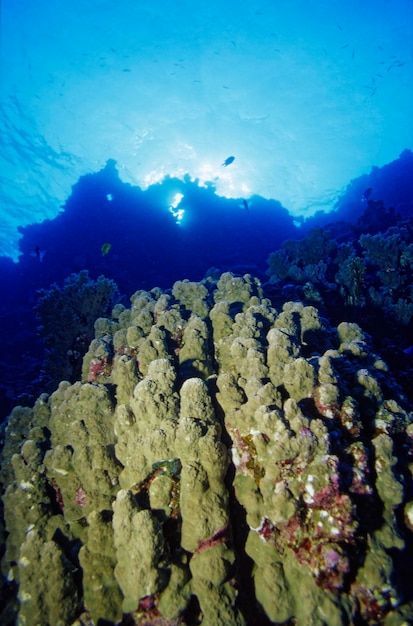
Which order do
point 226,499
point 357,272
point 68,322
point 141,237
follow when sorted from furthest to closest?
1. point 141,237
2. point 357,272
3. point 68,322
4. point 226,499

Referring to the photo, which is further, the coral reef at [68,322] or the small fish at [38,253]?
the small fish at [38,253]

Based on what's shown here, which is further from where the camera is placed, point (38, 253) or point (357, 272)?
point (38, 253)

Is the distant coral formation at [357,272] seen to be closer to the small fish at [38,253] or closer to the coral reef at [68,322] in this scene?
→ the coral reef at [68,322]

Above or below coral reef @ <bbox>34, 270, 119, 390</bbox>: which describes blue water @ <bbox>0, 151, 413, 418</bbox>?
above

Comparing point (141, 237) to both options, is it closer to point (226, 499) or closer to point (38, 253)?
point (38, 253)

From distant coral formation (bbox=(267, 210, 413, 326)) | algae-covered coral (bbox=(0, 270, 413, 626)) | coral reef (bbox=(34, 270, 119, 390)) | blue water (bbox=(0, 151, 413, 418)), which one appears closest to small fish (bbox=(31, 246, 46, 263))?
blue water (bbox=(0, 151, 413, 418))

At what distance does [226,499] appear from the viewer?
2.29m

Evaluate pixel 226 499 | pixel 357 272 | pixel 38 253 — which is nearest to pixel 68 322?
pixel 226 499

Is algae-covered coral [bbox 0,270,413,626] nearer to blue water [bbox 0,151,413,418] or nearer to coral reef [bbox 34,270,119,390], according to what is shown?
coral reef [bbox 34,270,119,390]

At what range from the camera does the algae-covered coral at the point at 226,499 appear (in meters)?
1.98

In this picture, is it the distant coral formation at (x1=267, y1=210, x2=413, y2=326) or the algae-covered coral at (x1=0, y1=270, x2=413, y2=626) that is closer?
the algae-covered coral at (x1=0, y1=270, x2=413, y2=626)

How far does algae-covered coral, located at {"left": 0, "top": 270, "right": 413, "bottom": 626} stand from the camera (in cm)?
198

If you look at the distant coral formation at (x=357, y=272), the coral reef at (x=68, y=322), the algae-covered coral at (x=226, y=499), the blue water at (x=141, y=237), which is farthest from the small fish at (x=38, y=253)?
the algae-covered coral at (x=226, y=499)

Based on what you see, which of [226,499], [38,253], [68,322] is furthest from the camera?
[38,253]
